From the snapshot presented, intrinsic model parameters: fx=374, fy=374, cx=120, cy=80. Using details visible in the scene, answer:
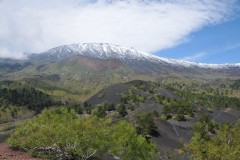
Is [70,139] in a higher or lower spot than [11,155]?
higher

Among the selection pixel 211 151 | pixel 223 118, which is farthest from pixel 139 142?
pixel 223 118

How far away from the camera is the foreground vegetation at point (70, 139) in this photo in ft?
173

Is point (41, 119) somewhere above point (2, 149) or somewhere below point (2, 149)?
above

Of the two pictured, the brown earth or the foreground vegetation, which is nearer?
the brown earth

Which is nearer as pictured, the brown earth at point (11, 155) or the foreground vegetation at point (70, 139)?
the brown earth at point (11, 155)

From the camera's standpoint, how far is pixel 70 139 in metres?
52.1

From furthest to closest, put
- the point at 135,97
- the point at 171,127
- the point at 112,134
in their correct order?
1. the point at 135,97
2. the point at 171,127
3. the point at 112,134

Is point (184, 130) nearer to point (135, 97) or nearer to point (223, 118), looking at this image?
point (223, 118)

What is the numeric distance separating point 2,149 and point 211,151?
31.4 metres

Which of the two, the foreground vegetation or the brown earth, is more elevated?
the foreground vegetation

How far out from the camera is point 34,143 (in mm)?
53750

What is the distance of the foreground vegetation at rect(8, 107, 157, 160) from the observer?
52.6 metres

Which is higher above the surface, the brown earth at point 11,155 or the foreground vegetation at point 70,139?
the foreground vegetation at point 70,139

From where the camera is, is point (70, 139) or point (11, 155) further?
point (11, 155)
